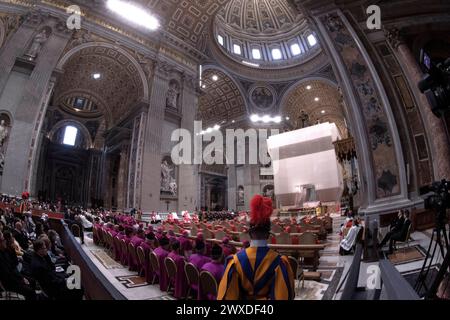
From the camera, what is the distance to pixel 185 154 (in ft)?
56.6

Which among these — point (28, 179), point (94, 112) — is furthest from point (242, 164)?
point (28, 179)

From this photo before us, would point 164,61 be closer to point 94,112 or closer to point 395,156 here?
point 94,112

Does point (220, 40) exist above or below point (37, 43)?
above

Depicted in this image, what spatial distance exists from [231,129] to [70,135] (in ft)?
47.6

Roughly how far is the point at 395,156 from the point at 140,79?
14.8 metres

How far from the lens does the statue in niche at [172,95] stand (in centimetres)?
1753

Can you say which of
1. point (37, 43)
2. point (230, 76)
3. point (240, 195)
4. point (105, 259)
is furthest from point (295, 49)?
point (105, 259)

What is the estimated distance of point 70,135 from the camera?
2281cm

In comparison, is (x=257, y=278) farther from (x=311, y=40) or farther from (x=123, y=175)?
(x=311, y=40)

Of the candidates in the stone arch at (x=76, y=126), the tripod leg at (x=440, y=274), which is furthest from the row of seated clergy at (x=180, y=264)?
the stone arch at (x=76, y=126)

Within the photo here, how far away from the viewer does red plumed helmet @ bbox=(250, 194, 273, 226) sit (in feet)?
5.17

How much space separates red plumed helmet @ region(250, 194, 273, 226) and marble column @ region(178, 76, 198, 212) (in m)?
15.0

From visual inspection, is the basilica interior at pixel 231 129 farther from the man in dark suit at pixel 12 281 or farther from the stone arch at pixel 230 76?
the man in dark suit at pixel 12 281

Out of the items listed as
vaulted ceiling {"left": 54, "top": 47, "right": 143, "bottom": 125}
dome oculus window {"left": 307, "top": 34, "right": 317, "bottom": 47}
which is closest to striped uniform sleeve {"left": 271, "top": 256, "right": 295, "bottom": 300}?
vaulted ceiling {"left": 54, "top": 47, "right": 143, "bottom": 125}
